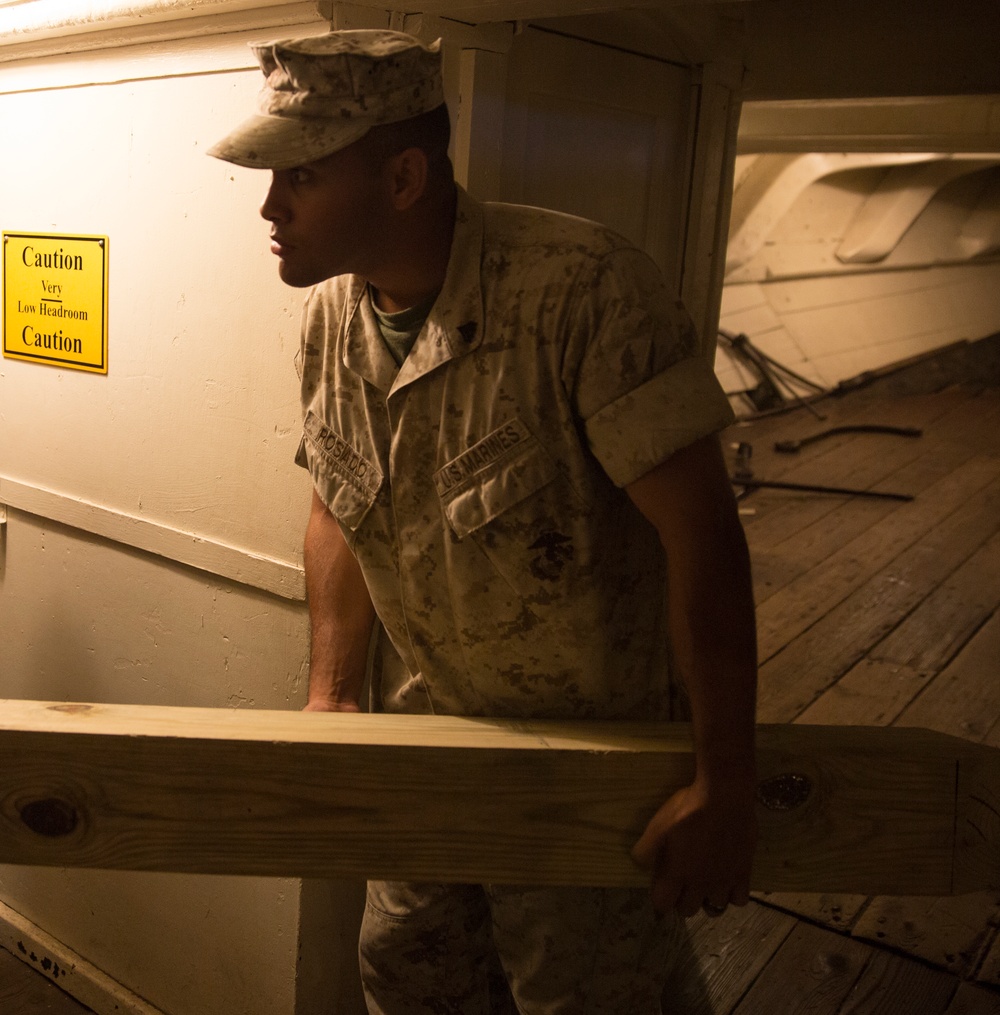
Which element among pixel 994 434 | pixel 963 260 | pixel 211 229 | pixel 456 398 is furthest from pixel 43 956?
pixel 963 260

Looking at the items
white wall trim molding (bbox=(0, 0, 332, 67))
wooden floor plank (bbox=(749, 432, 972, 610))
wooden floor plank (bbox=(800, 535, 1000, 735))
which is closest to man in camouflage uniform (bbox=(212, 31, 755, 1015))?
white wall trim molding (bbox=(0, 0, 332, 67))

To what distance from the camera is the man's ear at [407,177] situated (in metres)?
1.39

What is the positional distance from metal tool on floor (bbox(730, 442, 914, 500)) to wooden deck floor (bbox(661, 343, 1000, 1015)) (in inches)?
2.9

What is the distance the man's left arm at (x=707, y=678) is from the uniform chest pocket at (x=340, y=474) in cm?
43

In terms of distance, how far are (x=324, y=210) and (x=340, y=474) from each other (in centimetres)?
41

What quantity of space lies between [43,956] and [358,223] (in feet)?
7.91

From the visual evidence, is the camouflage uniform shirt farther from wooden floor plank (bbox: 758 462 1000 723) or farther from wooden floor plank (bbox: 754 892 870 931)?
wooden floor plank (bbox: 758 462 1000 723)

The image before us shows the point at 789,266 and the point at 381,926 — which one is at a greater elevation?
the point at 789,266

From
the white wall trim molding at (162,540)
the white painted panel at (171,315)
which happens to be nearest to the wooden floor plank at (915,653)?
the white wall trim molding at (162,540)

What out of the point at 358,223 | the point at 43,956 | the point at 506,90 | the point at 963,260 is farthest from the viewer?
the point at 963,260

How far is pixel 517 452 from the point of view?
1.43 metres

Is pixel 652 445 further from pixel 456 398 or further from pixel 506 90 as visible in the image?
pixel 506 90

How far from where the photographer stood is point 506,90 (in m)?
1.96

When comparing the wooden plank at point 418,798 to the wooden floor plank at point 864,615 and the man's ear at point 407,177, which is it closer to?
the man's ear at point 407,177
